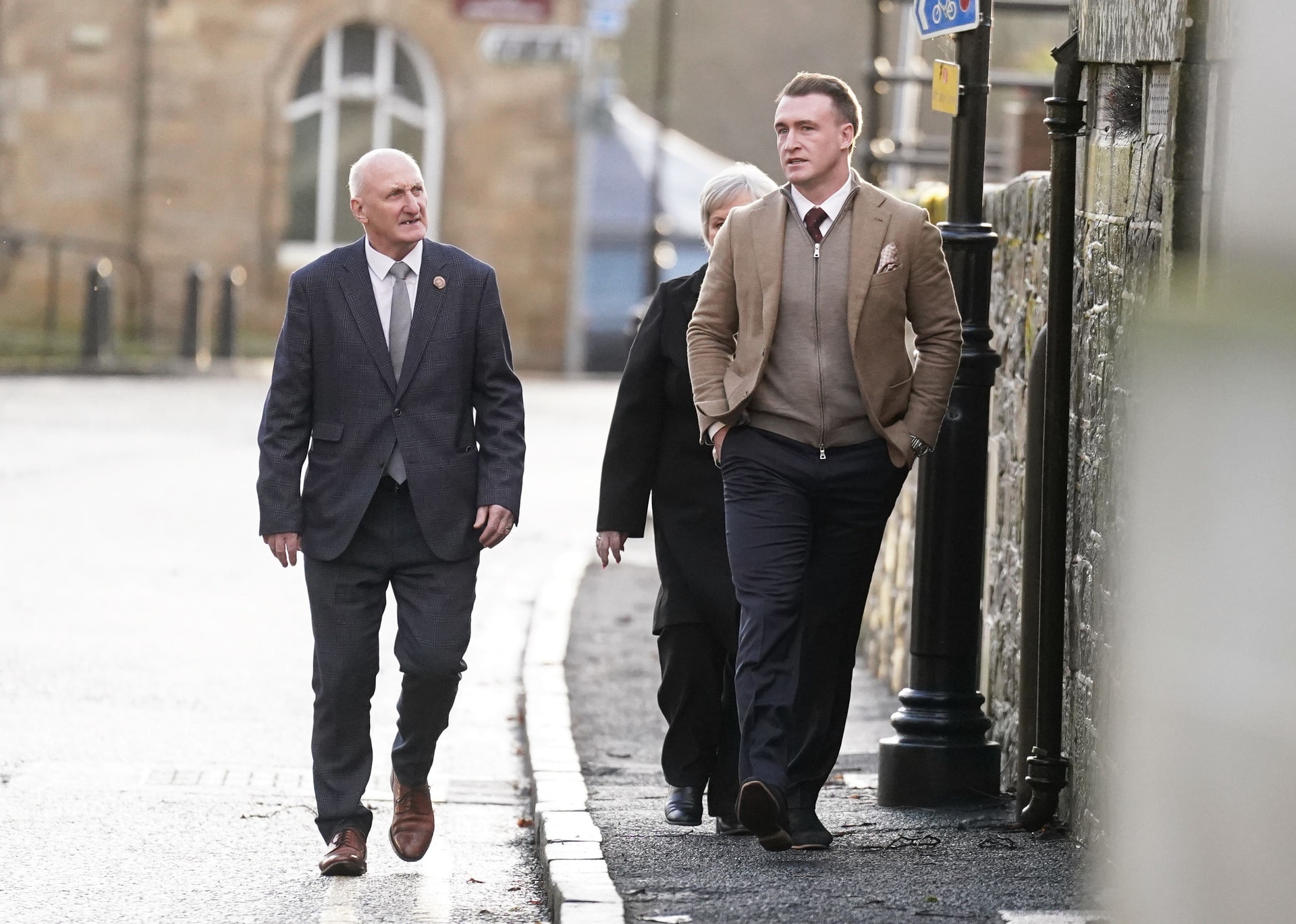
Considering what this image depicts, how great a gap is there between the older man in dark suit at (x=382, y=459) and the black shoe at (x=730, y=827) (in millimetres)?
827

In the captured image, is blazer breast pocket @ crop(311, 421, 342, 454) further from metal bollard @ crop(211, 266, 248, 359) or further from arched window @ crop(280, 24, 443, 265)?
arched window @ crop(280, 24, 443, 265)

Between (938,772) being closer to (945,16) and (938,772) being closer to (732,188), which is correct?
(732,188)

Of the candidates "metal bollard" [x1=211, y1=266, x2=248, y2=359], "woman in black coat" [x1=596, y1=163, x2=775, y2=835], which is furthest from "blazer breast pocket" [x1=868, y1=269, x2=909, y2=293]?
"metal bollard" [x1=211, y1=266, x2=248, y2=359]

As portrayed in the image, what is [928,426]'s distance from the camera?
580cm

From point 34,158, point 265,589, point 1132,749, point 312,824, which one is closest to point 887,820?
point 312,824

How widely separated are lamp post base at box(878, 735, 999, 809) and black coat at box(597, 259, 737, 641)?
0.80m

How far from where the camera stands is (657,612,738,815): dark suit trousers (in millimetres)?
6414

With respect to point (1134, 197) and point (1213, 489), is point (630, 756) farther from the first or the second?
point (1213, 489)

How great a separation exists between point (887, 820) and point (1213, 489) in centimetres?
342

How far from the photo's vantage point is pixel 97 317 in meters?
25.7

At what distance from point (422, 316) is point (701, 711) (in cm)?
138

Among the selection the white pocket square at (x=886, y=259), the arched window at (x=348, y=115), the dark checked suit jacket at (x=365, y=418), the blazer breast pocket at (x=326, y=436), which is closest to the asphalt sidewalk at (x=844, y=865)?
the dark checked suit jacket at (x=365, y=418)

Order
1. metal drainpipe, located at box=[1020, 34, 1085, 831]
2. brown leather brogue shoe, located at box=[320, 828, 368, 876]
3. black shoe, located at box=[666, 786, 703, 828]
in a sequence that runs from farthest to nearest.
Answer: black shoe, located at box=[666, 786, 703, 828], metal drainpipe, located at box=[1020, 34, 1085, 831], brown leather brogue shoe, located at box=[320, 828, 368, 876]

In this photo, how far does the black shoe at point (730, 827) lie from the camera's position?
6.28 m
